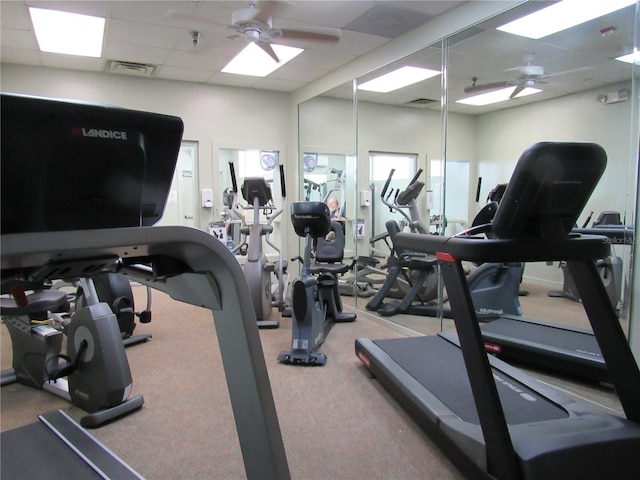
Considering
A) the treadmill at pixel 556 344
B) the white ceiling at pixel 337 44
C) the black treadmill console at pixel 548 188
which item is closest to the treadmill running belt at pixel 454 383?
the treadmill at pixel 556 344

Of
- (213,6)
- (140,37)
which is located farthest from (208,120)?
(213,6)

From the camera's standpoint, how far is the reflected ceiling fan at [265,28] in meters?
3.25

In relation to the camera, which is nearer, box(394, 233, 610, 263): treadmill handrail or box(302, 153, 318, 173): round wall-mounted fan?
box(394, 233, 610, 263): treadmill handrail

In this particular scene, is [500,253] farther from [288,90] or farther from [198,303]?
[288,90]

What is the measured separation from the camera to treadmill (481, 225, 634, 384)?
2.57 m

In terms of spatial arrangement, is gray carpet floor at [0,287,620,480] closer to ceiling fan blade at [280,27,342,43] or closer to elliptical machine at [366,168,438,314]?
elliptical machine at [366,168,438,314]

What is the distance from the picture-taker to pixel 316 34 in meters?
3.57

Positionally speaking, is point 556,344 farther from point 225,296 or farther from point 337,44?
point 337,44

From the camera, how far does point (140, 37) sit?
14.0 ft

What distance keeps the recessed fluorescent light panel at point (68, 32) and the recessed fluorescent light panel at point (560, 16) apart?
396cm

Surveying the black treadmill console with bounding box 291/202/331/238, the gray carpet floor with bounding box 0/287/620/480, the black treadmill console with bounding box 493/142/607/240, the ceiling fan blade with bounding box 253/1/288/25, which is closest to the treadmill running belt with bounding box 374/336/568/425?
the gray carpet floor with bounding box 0/287/620/480

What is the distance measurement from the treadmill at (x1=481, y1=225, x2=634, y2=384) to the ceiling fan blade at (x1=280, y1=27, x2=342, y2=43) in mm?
2539

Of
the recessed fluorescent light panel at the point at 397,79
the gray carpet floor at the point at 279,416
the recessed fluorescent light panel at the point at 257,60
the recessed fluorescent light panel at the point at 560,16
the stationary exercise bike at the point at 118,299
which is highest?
the recessed fluorescent light panel at the point at 257,60

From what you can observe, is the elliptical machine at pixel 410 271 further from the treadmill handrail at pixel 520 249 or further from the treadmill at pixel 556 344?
the treadmill handrail at pixel 520 249
